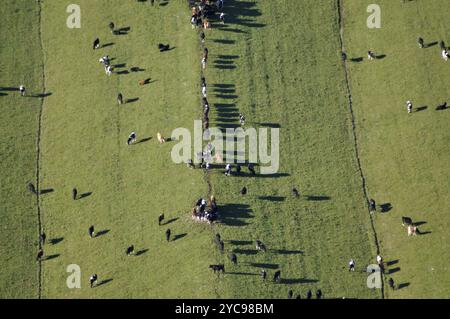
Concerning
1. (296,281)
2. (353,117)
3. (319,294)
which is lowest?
(319,294)

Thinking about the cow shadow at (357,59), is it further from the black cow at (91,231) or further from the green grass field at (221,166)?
the black cow at (91,231)

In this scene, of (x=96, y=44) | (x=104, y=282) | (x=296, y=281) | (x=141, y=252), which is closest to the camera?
(x=296, y=281)

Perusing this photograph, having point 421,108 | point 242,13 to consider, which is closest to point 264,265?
point 421,108

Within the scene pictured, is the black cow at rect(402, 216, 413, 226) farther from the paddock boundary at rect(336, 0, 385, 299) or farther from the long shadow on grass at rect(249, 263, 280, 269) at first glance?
the long shadow on grass at rect(249, 263, 280, 269)

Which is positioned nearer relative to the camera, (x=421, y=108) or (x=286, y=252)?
(x=286, y=252)

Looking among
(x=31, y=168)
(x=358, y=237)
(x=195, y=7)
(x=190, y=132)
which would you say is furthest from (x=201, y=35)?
(x=358, y=237)

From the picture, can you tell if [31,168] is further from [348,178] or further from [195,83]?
[348,178]

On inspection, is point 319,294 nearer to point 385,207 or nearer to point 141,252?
point 385,207

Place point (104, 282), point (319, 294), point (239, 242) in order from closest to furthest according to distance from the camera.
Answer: point (319, 294)
point (104, 282)
point (239, 242)
